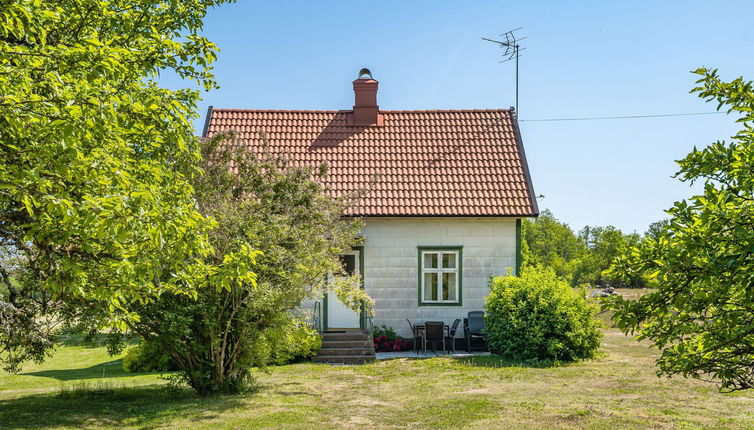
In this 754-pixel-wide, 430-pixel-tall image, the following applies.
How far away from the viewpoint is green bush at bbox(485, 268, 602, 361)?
49.2 feet

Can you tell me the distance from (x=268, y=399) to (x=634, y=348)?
11.1 m

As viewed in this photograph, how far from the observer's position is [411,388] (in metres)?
12.3

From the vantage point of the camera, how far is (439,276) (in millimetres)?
18422

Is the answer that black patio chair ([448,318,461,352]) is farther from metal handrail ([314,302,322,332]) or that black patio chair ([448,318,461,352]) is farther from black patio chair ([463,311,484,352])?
metal handrail ([314,302,322,332])

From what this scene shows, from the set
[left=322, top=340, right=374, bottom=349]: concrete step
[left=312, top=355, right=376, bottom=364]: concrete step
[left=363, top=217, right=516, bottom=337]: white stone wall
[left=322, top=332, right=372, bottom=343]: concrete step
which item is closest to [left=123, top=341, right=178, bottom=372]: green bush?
[left=312, top=355, right=376, bottom=364]: concrete step

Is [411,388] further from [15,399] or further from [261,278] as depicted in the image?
[15,399]

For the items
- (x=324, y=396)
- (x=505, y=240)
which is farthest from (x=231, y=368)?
(x=505, y=240)

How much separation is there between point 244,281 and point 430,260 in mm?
8862

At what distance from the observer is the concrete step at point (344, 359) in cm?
1614

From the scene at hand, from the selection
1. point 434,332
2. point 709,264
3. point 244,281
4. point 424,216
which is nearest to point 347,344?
point 434,332

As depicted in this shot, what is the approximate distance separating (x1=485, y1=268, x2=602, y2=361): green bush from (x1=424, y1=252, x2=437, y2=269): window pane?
10.2 ft

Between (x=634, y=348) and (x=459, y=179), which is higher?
(x=459, y=179)

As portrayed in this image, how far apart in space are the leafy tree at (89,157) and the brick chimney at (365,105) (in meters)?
10.6

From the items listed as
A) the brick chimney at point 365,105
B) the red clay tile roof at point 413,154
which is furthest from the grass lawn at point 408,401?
the brick chimney at point 365,105
